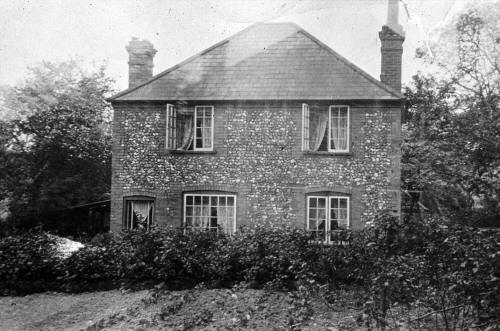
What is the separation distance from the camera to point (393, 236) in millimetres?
7367

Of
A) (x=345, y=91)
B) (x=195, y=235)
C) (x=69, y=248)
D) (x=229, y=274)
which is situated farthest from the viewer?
(x=345, y=91)

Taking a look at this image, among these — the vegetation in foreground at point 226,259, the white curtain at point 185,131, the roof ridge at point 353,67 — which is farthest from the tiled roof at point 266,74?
the vegetation in foreground at point 226,259

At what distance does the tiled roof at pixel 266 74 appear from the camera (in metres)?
16.0

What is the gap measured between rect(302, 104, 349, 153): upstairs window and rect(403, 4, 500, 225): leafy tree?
4.04m

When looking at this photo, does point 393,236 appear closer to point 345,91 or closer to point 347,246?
point 347,246

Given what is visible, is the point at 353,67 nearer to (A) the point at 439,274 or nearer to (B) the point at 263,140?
(B) the point at 263,140

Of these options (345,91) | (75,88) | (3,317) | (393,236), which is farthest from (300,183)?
(75,88)

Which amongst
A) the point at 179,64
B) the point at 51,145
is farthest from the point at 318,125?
the point at 51,145

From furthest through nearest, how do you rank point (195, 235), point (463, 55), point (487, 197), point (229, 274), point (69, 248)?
point (463, 55) → point (69, 248) → point (195, 235) → point (229, 274) → point (487, 197)

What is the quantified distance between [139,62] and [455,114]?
41.7 feet

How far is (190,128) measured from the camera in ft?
55.2

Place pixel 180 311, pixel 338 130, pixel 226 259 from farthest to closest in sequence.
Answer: pixel 338 130 < pixel 226 259 < pixel 180 311

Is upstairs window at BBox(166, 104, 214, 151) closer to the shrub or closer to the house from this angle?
the house

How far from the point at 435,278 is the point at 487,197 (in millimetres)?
1939
